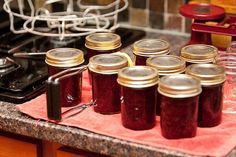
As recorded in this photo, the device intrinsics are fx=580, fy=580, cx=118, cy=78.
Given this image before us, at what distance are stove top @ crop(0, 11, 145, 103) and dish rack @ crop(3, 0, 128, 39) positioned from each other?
0.03m

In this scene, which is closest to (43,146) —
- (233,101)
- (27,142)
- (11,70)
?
(27,142)

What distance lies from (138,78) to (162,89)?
49mm

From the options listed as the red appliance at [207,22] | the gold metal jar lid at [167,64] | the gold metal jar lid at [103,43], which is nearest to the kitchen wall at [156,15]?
the red appliance at [207,22]

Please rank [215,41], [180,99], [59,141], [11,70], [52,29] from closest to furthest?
1. [180,99]
2. [59,141]
3. [11,70]
4. [215,41]
5. [52,29]

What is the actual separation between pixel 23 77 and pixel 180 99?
445 millimetres

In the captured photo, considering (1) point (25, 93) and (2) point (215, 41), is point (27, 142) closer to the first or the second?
(1) point (25, 93)

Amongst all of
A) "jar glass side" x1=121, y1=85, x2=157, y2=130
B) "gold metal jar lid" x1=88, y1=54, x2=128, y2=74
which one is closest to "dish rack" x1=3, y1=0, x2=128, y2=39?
"gold metal jar lid" x1=88, y1=54, x2=128, y2=74

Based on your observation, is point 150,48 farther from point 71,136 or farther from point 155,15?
point 155,15

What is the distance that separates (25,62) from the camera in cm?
143

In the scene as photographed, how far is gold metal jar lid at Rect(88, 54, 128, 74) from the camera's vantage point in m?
1.13

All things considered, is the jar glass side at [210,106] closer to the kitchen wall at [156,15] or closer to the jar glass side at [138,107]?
the jar glass side at [138,107]

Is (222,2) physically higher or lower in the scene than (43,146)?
higher

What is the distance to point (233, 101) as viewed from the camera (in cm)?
122

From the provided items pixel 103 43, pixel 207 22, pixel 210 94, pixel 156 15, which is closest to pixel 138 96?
pixel 210 94
